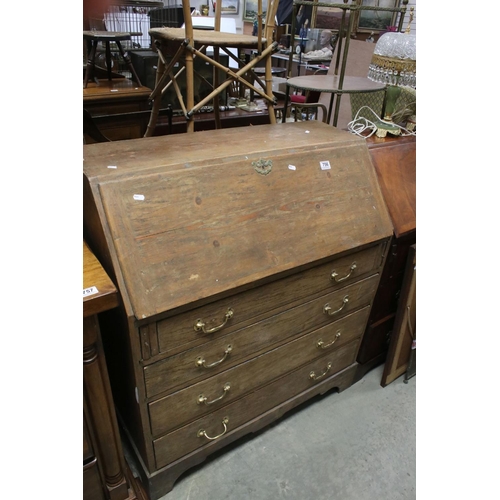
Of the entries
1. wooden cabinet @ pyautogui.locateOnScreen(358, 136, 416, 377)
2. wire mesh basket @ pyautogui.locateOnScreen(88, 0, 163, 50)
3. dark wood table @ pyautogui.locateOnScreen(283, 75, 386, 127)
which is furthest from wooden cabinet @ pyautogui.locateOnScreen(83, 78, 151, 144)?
Answer: wooden cabinet @ pyautogui.locateOnScreen(358, 136, 416, 377)

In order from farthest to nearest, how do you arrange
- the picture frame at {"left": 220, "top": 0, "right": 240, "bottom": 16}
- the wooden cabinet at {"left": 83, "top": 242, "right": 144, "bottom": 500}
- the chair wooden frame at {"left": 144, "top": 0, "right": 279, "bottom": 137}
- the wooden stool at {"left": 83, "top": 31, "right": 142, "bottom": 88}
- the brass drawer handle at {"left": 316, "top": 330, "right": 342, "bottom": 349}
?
the picture frame at {"left": 220, "top": 0, "right": 240, "bottom": 16} → the wooden stool at {"left": 83, "top": 31, "right": 142, "bottom": 88} → the brass drawer handle at {"left": 316, "top": 330, "right": 342, "bottom": 349} → the chair wooden frame at {"left": 144, "top": 0, "right": 279, "bottom": 137} → the wooden cabinet at {"left": 83, "top": 242, "right": 144, "bottom": 500}

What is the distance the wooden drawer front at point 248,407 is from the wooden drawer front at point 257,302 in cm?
36

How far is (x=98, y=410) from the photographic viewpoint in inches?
38.9

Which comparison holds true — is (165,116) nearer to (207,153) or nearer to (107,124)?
(107,124)

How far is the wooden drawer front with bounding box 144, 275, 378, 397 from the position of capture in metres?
1.03

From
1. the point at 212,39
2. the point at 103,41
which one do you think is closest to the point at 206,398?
the point at 212,39

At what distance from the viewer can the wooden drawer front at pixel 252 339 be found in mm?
1034

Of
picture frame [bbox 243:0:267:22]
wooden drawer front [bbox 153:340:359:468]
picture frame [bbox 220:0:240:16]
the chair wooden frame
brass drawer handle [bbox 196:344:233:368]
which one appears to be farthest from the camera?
picture frame [bbox 220:0:240:16]

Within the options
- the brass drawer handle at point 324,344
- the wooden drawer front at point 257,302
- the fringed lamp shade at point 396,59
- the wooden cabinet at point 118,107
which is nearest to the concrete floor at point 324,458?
the brass drawer handle at point 324,344

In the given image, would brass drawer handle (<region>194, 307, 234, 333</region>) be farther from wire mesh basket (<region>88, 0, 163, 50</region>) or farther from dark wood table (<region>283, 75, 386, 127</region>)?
wire mesh basket (<region>88, 0, 163, 50</region>)

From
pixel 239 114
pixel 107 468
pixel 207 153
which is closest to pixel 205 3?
pixel 239 114

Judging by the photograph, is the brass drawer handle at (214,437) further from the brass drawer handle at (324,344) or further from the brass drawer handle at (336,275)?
the brass drawer handle at (336,275)

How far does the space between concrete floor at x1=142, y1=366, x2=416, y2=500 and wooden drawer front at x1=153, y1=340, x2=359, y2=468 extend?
109 millimetres

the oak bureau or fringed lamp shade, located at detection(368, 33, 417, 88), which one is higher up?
fringed lamp shade, located at detection(368, 33, 417, 88)
